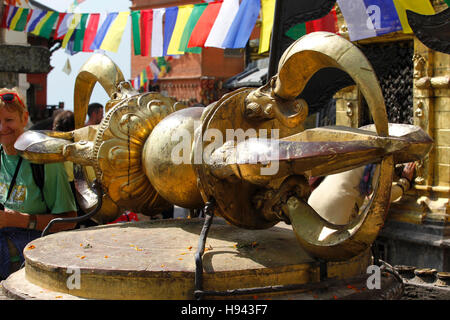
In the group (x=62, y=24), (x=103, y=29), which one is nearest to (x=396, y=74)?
(x=103, y=29)

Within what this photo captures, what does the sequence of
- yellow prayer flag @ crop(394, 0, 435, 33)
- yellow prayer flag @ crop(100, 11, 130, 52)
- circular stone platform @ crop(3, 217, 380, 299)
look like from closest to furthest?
circular stone platform @ crop(3, 217, 380, 299), yellow prayer flag @ crop(394, 0, 435, 33), yellow prayer flag @ crop(100, 11, 130, 52)

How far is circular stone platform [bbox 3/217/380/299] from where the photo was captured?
6.59 ft

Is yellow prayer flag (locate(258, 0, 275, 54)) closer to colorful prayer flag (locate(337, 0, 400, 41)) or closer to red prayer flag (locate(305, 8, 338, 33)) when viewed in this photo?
red prayer flag (locate(305, 8, 338, 33))

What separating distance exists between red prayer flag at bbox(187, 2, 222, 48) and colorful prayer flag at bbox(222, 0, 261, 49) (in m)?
0.43

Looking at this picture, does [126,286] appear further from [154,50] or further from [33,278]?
[154,50]

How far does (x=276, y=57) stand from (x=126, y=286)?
70.6 inches

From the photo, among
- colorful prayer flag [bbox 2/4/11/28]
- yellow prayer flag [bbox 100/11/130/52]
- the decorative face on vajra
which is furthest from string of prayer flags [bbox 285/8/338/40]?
colorful prayer flag [bbox 2/4/11/28]

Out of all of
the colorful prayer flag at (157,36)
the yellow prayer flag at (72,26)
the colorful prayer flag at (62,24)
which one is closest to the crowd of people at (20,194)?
the colorful prayer flag at (157,36)

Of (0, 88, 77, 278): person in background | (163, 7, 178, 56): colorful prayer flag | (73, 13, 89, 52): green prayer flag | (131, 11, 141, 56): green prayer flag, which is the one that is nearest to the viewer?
(0, 88, 77, 278): person in background

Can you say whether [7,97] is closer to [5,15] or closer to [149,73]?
[5,15]

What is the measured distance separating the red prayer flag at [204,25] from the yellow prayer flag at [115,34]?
133 centimetres

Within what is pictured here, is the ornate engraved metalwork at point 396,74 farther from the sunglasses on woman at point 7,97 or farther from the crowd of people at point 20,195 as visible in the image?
the sunglasses on woman at point 7,97

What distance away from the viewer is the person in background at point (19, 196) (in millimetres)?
3068
